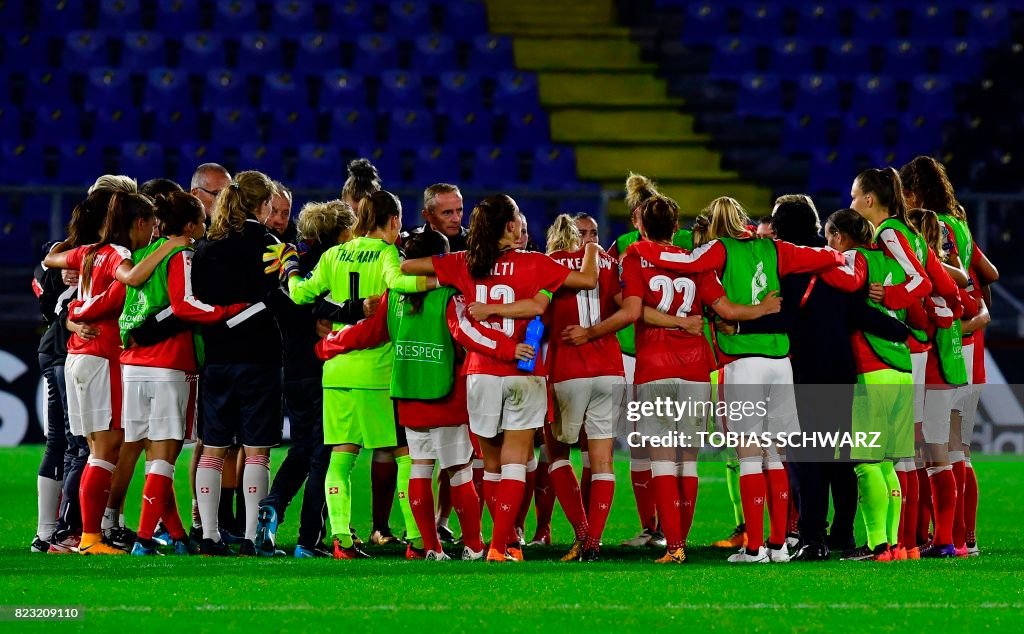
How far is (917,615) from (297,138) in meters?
12.2

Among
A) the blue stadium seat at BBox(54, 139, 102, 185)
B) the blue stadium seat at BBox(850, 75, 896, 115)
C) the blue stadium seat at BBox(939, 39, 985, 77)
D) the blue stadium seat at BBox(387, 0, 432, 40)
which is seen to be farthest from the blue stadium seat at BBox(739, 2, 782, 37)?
the blue stadium seat at BBox(54, 139, 102, 185)

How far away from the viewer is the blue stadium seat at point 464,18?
18.4 metres

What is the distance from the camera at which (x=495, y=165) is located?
16.6 m

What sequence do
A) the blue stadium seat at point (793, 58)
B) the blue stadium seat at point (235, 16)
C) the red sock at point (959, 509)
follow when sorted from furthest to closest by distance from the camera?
1. the blue stadium seat at point (793, 58)
2. the blue stadium seat at point (235, 16)
3. the red sock at point (959, 509)

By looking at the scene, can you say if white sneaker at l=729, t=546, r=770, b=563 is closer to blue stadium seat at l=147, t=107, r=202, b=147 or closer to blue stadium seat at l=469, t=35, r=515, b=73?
blue stadium seat at l=147, t=107, r=202, b=147

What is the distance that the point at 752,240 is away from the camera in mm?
7238

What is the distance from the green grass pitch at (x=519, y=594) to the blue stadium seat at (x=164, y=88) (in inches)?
375

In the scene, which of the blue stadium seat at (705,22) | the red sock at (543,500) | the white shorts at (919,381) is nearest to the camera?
the white shorts at (919,381)

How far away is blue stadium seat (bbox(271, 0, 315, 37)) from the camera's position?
18.0 metres

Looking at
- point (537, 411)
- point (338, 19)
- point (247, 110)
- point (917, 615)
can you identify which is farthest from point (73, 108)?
point (917, 615)

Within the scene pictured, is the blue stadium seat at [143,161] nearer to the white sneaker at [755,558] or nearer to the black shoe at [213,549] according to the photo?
the black shoe at [213,549]

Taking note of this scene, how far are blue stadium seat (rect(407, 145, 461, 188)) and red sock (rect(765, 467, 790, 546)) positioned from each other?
30.9ft

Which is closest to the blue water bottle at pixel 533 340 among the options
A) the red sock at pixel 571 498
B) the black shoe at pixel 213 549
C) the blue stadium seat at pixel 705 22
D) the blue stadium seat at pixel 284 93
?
the red sock at pixel 571 498

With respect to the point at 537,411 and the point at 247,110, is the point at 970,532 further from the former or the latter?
the point at 247,110
